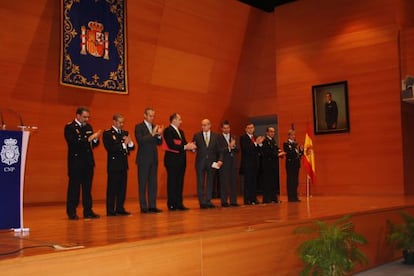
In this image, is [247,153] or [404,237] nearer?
[404,237]

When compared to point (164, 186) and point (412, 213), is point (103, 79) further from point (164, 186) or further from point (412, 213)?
point (412, 213)

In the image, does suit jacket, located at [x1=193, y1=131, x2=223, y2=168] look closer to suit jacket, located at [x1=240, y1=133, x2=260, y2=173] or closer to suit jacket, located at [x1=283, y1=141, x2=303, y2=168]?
suit jacket, located at [x1=240, y1=133, x2=260, y2=173]

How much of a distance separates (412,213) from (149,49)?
7195mm

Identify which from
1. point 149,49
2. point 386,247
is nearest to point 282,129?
point 149,49

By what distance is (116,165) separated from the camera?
22.6 ft

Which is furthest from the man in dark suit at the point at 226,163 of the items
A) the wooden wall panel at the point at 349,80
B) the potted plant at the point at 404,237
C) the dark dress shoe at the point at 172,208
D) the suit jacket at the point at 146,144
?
the wooden wall panel at the point at 349,80

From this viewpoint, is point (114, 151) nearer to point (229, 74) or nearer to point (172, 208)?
point (172, 208)

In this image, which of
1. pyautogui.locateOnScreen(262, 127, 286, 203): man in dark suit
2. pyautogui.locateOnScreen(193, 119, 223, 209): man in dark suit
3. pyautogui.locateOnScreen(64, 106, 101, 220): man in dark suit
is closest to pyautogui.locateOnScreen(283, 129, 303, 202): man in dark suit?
pyautogui.locateOnScreen(262, 127, 286, 203): man in dark suit

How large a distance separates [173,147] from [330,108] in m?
6.08

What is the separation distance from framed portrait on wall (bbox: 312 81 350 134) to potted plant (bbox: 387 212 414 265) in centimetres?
602

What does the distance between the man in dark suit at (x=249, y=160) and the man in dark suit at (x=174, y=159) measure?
4.37ft

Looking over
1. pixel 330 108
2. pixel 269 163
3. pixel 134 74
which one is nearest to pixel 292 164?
pixel 269 163

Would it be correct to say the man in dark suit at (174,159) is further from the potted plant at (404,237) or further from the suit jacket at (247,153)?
the potted plant at (404,237)

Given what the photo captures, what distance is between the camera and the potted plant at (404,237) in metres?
6.03
